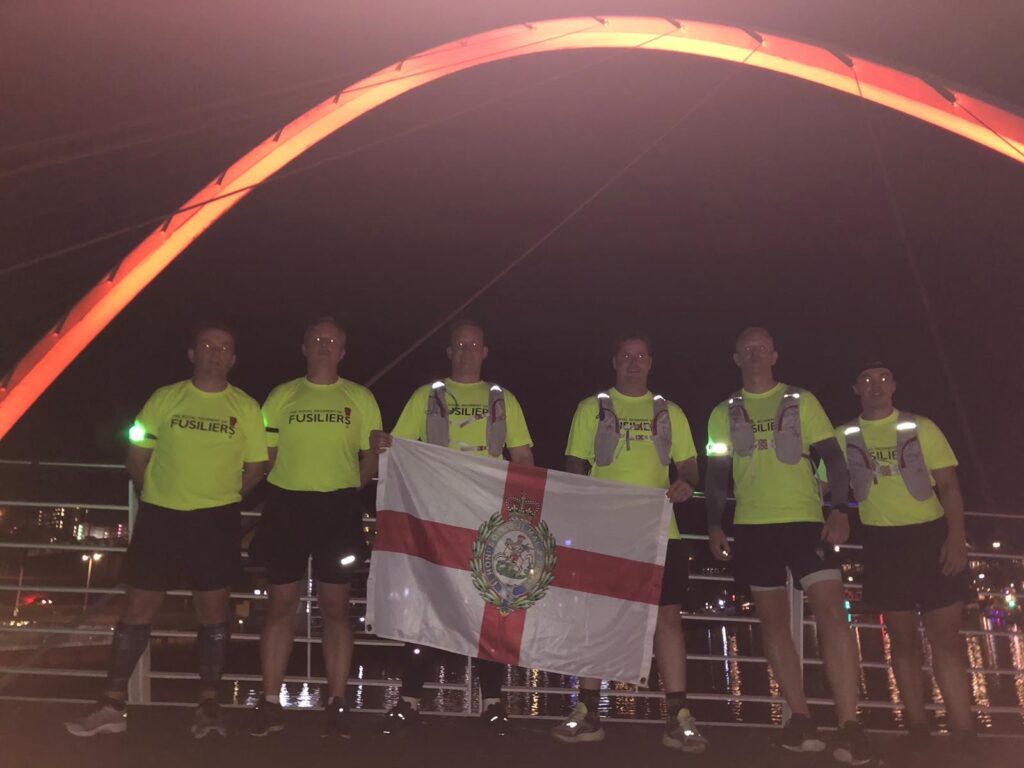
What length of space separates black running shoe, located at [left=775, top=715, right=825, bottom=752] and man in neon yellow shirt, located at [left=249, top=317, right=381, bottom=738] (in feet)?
6.97

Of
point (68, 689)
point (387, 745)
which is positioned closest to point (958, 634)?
point (387, 745)

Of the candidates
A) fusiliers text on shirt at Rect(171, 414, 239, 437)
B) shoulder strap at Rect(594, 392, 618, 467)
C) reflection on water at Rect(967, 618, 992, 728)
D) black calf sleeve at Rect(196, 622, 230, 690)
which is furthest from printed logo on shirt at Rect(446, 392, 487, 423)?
reflection on water at Rect(967, 618, 992, 728)

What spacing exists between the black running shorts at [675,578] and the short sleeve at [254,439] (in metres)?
2.12

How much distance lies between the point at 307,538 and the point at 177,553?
2.02 feet

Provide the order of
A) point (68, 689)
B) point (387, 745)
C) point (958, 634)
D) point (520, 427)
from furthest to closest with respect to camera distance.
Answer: point (68, 689)
point (520, 427)
point (958, 634)
point (387, 745)

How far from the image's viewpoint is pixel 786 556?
443 cm

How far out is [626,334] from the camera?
15.8 ft

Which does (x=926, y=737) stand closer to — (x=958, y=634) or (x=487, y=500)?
(x=958, y=634)

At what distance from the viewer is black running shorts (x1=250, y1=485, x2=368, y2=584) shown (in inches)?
173

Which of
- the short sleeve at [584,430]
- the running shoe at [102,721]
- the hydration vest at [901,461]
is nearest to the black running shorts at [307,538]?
the running shoe at [102,721]

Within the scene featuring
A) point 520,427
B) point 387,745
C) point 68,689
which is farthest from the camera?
point 68,689

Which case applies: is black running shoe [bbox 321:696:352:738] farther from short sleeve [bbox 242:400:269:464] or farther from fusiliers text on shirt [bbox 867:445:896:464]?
fusiliers text on shirt [bbox 867:445:896:464]

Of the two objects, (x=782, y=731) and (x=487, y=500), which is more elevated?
(x=487, y=500)

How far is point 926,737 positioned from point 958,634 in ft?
1.83
